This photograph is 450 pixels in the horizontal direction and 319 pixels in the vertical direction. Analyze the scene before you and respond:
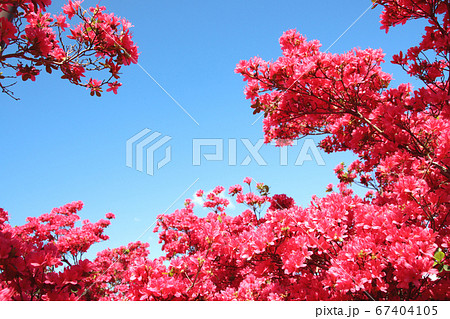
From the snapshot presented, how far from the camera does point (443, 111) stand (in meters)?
3.28

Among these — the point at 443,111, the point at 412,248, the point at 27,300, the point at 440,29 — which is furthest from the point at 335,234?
the point at 27,300

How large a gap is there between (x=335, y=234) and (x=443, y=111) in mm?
2172

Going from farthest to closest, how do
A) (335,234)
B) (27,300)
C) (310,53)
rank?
(310,53), (335,234), (27,300)

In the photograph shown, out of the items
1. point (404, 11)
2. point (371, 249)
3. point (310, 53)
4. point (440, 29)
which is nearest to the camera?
point (371, 249)

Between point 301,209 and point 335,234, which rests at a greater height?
point 301,209

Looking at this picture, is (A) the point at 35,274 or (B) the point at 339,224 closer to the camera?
(A) the point at 35,274

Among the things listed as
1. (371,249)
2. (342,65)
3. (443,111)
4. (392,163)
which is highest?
(342,65)

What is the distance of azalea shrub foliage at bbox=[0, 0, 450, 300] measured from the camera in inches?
104

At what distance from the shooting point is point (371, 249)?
2930 mm

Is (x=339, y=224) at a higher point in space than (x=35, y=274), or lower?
higher

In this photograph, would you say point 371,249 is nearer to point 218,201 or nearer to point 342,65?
point 342,65

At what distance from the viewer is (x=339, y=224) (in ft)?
12.6

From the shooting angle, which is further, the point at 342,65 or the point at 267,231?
the point at 342,65

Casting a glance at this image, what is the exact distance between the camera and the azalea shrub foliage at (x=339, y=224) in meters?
2.65
